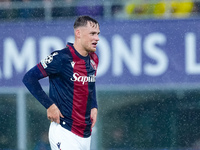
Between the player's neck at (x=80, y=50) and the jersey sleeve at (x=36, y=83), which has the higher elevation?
the player's neck at (x=80, y=50)

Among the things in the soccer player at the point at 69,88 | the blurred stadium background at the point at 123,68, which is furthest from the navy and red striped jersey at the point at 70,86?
the blurred stadium background at the point at 123,68

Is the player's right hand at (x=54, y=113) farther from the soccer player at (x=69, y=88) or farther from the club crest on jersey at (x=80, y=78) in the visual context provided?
the club crest on jersey at (x=80, y=78)

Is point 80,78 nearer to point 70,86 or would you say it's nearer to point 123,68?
point 70,86

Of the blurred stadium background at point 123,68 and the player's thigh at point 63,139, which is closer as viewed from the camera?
the player's thigh at point 63,139

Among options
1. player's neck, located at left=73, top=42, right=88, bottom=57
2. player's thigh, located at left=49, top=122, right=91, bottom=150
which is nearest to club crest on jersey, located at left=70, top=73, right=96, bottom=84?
player's neck, located at left=73, top=42, right=88, bottom=57

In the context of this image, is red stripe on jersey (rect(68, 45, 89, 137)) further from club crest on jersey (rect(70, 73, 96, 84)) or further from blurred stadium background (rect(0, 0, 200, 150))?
blurred stadium background (rect(0, 0, 200, 150))

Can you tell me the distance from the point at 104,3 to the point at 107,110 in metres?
1.24

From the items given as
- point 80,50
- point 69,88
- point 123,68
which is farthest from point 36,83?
point 123,68

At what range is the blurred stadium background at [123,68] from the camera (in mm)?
6262

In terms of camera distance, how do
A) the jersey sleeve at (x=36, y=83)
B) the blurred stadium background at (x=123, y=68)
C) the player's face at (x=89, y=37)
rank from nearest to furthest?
the jersey sleeve at (x=36, y=83), the player's face at (x=89, y=37), the blurred stadium background at (x=123, y=68)

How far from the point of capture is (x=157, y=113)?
21.4 feet

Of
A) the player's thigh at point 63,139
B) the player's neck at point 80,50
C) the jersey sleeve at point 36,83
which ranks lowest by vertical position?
the player's thigh at point 63,139

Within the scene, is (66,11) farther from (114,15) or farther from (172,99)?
(172,99)

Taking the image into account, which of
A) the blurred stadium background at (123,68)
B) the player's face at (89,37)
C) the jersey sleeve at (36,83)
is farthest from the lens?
the blurred stadium background at (123,68)
